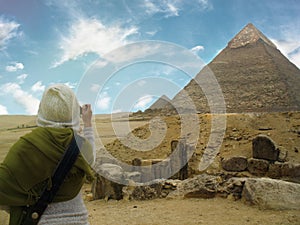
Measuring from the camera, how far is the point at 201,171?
14.2 meters

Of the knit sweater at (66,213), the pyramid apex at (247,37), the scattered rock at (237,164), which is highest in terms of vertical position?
the pyramid apex at (247,37)

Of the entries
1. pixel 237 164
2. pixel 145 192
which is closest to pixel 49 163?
pixel 145 192

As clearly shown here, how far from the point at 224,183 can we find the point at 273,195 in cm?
167

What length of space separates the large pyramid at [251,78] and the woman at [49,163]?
74409 millimetres

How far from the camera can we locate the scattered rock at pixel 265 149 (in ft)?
42.8

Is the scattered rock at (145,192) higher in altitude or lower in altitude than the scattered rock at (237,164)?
lower

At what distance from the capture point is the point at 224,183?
7.71 m

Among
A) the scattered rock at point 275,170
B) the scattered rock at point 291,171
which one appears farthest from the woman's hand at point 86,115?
the scattered rock at point 275,170

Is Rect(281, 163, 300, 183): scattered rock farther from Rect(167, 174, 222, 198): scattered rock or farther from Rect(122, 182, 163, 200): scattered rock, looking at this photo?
Rect(122, 182, 163, 200): scattered rock

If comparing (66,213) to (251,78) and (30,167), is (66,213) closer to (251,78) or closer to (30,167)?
(30,167)

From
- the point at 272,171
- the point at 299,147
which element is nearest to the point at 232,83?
the point at 299,147

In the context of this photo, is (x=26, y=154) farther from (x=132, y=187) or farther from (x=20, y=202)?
(x=132, y=187)

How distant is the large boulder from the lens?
237 inches

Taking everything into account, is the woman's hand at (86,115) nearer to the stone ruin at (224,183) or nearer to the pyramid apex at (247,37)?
the stone ruin at (224,183)
